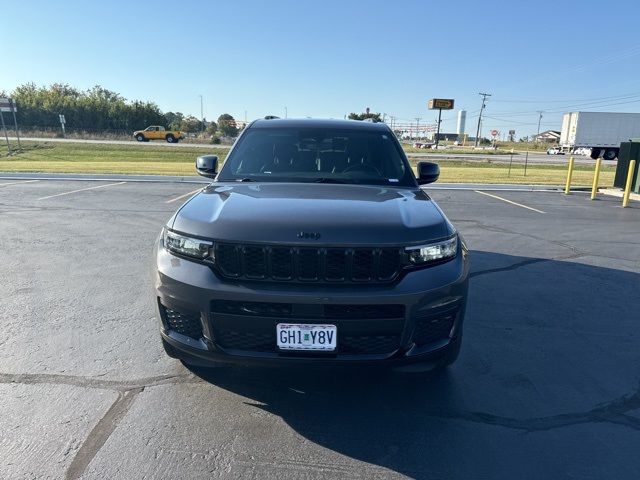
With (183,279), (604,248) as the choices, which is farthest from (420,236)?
(604,248)

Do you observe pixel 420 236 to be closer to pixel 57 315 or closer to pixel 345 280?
pixel 345 280

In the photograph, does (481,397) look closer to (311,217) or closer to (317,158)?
(311,217)

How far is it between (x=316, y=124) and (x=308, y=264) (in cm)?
234

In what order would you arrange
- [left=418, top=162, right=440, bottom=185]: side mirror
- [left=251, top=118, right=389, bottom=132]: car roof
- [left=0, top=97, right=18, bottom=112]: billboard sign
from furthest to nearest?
[left=0, top=97, right=18, bottom=112]: billboard sign → [left=251, top=118, right=389, bottom=132]: car roof → [left=418, top=162, right=440, bottom=185]: side mirror

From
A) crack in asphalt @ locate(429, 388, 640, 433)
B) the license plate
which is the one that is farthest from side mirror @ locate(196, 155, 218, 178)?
crack in asphalt @ locate(429, 388, 640, 433)

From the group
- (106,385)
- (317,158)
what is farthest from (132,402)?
(317,158)

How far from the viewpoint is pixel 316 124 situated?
455 centimetres

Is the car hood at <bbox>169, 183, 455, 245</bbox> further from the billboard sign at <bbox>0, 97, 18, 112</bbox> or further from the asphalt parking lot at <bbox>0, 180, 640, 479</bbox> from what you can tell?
the billboard sign at <bbox>0, 97, 18, 112</bbox>

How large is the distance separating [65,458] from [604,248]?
25.2 ft

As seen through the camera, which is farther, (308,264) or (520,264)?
(520,264)

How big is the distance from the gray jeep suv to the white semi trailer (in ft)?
177

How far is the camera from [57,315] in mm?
4262

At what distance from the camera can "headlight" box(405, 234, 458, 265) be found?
267cm

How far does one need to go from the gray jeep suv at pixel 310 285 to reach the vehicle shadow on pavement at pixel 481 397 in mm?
324
